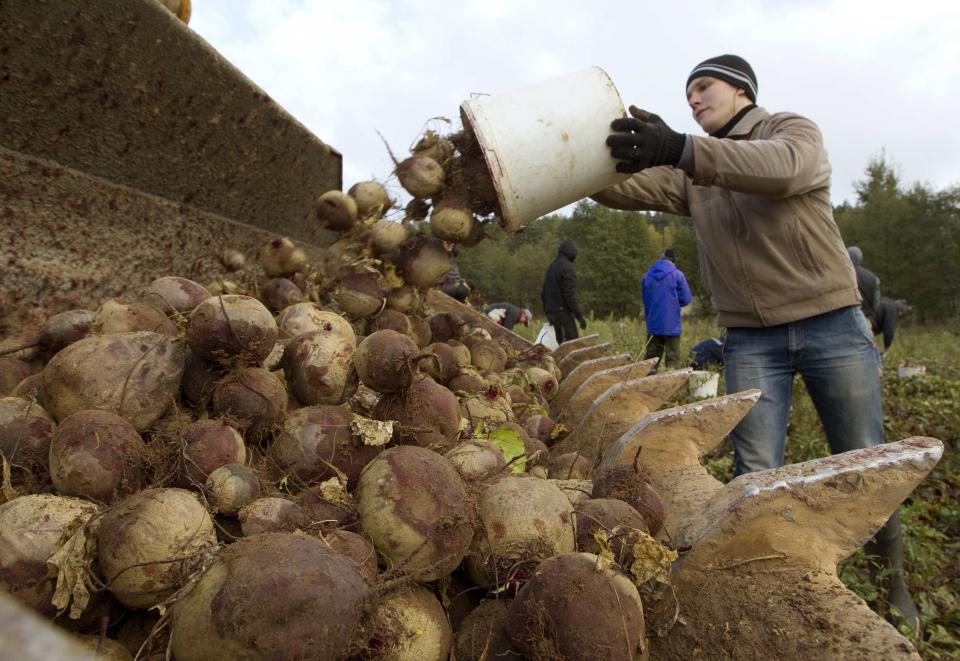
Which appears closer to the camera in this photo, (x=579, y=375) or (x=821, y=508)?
(x=821, y=508)

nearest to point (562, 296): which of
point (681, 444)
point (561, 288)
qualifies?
point (561, 288)

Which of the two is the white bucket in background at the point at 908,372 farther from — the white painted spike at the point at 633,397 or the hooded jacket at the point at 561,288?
the white painted spike at the point at 633,397

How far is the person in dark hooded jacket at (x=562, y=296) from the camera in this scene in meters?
10.0

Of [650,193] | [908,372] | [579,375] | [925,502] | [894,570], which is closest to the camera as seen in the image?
[894,570]

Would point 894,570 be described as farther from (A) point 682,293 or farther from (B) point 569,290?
(B) point 569,290

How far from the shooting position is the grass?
3.12 m

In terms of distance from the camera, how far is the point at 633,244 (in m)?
44.2

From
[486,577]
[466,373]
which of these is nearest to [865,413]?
[466,373]

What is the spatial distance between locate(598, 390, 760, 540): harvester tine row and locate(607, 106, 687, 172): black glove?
3.82 ft

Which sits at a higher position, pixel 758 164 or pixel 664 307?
pixel 758 164

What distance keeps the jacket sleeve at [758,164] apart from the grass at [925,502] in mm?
1809

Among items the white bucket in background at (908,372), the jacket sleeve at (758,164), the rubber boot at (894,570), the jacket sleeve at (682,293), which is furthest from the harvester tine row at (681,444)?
the white bucket in background at (908,372)

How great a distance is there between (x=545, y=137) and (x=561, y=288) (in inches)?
289

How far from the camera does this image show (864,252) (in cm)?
3541
